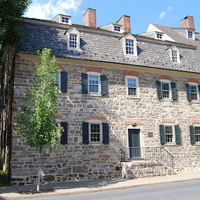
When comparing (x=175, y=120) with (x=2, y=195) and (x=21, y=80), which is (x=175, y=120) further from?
(x=2, y=195)

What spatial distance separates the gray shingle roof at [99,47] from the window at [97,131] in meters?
3.94

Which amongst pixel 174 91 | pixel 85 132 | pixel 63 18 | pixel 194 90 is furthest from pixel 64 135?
pixel 63 18

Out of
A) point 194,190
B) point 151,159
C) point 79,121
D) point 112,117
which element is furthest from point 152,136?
point 194,190

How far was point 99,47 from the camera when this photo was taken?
1625 cm

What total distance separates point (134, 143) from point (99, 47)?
6564 millimetres

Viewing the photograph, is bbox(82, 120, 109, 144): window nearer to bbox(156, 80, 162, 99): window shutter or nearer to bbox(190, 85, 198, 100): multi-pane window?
bbox(156, 80, 162, 99): window shutter

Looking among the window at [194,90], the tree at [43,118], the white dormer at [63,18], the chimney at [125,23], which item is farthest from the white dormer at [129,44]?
the chimney at [125,23]

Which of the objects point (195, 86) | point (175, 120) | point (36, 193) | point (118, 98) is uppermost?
point (195, 86)

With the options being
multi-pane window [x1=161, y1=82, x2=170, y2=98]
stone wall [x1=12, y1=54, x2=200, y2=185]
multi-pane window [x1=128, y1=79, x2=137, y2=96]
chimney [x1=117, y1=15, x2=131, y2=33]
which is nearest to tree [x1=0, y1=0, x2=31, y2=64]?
stone wall [x1=12, y1=54, x2=200, y2=185]

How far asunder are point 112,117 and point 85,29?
20.3 feet

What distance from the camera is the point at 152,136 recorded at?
16.1 metres

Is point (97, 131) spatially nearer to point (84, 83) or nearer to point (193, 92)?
point (84, 83)

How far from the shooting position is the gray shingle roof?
1463 centimetres

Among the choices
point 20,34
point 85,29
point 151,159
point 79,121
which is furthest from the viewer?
point 85,29
